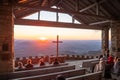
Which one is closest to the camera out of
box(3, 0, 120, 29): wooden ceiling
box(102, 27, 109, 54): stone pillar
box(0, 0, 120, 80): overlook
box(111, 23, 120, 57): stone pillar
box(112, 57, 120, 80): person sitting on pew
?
box(0, 0, 120, 80): overlook

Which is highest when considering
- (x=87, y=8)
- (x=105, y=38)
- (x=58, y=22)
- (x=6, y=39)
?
(x=87, y=8)

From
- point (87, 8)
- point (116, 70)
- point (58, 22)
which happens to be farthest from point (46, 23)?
point (116, 70)

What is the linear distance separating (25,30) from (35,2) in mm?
5068

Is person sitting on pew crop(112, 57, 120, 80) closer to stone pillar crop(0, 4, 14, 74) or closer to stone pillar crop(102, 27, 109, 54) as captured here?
stone pillar crop(0, 4, 14, 74)

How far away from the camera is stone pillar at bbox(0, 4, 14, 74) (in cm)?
780

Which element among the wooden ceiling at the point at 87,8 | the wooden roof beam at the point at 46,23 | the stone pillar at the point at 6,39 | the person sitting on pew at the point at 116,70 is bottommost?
the person sitting on pew at the point at 116,70

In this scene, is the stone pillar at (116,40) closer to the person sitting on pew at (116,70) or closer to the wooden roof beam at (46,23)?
the wooden roof beam at (46,23)

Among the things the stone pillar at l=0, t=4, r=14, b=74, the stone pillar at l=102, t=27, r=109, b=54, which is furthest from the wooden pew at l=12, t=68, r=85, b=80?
the stone pillar at l=102, t=27, r=109, b=54

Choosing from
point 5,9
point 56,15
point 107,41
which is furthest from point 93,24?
point 5,9

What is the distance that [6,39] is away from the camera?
7930mm

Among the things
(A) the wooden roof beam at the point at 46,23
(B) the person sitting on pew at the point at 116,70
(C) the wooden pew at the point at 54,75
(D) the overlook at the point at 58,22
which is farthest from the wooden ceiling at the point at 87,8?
(C) the wooden pew at the point at 54,75

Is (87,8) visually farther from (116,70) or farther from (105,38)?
(105,38)

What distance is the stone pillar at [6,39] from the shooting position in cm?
780

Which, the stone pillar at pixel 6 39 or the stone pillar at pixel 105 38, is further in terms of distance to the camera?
the stone pillar at pixel 105 38
